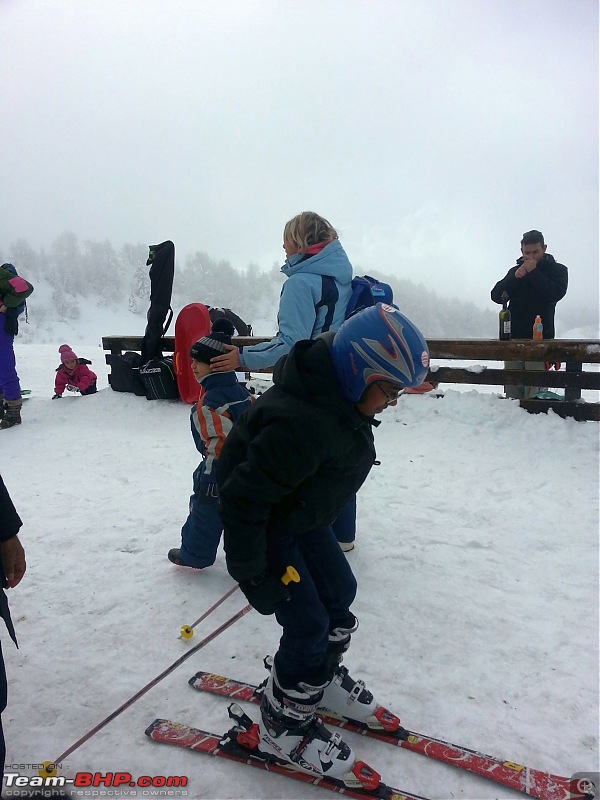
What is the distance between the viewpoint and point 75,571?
3645 millimetres

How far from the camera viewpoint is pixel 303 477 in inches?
71.9

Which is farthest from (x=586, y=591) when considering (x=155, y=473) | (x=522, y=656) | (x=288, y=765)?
(x=155, y=473)

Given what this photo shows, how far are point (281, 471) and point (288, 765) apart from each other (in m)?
1.21

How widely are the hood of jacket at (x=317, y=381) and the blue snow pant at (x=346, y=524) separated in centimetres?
179

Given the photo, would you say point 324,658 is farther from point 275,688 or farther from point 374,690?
point 374,690

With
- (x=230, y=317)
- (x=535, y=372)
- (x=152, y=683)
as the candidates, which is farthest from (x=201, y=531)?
(x=230, y=317)

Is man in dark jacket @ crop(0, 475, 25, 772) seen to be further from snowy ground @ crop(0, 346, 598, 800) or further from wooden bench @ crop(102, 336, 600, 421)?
wooden bench @ crop(102, 336, 600, 421)

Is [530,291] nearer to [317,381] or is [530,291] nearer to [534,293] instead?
[534,293]

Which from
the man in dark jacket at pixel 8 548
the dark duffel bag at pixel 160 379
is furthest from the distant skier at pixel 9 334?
the man in dark jacket at pixel 8 548

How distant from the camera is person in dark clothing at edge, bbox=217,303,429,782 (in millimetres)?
1815

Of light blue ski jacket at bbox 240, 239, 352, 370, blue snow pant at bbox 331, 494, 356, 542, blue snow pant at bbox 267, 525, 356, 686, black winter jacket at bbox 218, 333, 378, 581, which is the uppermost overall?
light blue ski jacket at bbox 240, 239, 352, 370

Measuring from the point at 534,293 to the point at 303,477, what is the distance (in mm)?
6223

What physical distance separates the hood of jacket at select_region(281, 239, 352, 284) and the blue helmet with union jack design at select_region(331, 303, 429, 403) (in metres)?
1.24

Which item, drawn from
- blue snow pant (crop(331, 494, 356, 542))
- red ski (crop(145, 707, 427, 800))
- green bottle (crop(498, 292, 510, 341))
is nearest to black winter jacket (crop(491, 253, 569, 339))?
green bottle (crop(498, 292, 510, 341))
